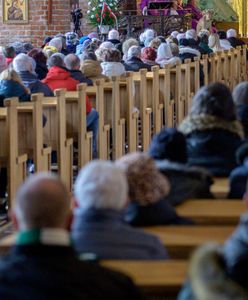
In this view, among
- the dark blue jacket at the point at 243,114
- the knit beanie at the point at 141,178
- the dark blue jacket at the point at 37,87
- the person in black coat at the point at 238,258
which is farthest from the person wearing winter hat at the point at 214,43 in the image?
the person in black coat at the point at 238,258

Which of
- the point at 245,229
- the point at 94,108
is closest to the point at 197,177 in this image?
the point at 245,229

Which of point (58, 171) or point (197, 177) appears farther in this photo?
point (58, 171)

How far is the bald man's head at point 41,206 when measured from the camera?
11.0 ft

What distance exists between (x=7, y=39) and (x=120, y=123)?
1006 centimetres

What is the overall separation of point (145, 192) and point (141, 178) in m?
0.09

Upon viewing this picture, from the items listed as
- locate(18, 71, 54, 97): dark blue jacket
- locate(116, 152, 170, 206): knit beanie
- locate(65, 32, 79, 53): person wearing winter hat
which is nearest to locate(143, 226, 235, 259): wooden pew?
locate(116, 152, 170, 206): knit beanie

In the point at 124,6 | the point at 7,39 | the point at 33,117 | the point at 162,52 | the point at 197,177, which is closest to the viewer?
the point at 197,177

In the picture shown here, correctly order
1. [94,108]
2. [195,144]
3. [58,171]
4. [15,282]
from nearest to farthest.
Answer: [15,282] < [195,144] < [58,171] < [94,108]

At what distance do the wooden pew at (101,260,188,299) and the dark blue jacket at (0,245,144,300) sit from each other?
32cm

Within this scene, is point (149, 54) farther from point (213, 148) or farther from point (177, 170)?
point (177, 170)

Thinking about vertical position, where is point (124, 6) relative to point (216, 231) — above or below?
above

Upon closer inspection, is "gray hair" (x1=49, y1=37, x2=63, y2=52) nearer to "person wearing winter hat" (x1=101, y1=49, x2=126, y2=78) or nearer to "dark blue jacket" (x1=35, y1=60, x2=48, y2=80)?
"person wearing winter hat" (x1=101, y1=49, x2=126, y2=78)

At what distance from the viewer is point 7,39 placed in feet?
66.6

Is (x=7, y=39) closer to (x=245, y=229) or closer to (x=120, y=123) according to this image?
(x=120, y=123)
